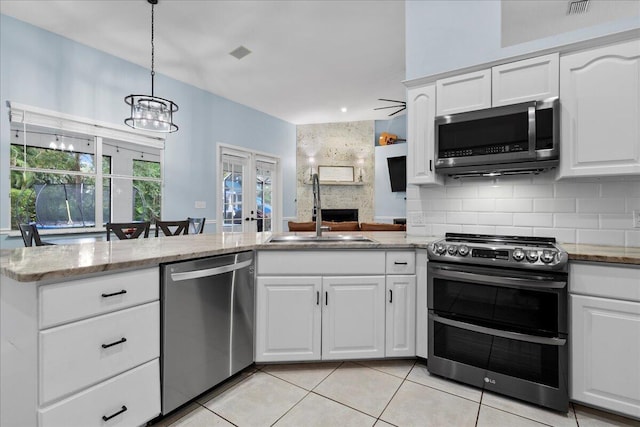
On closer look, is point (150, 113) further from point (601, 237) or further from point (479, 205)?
point (601, 237)

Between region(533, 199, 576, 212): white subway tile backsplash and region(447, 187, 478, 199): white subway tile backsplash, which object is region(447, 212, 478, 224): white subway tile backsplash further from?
region(533, 199, 576, 212): white subway tile backsplash

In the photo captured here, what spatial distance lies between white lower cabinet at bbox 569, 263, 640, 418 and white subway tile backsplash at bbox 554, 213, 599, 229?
24.9 inches

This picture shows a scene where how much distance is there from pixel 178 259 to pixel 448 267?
1553 millimetres

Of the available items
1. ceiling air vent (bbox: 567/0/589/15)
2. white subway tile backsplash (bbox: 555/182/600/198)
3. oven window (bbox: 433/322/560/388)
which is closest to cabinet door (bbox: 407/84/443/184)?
white subway tile backsplash (bbox: 555/182/600/198)

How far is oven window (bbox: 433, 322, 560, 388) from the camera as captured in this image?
5.34ft

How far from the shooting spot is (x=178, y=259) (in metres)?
1.54

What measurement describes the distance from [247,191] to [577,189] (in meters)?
5.27

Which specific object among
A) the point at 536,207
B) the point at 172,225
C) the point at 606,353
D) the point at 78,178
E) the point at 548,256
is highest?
the point at 78,178

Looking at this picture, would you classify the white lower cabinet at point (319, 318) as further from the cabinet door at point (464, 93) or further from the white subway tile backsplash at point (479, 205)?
the cabinet door at point (464, 93)

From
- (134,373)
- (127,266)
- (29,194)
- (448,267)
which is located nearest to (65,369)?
(134,373)

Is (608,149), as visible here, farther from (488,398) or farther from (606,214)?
(488,398)

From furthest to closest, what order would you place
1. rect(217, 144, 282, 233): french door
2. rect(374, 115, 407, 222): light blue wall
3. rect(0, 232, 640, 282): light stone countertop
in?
1. rect(374, 115, 407, 222): light blue wall
2. rect(217, 144, 282, 233): french door
3. rect(0, 232, 640, 282): light stone countertop

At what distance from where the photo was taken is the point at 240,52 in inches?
156

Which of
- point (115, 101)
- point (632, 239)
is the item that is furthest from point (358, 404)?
point (115, 101)
